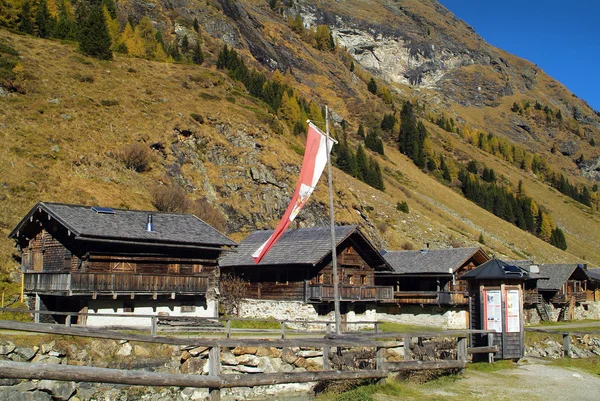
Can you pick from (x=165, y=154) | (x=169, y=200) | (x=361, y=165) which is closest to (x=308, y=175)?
(x=169, y=200)

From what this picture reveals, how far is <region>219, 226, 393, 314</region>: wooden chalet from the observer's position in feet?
129

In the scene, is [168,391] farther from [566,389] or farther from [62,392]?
[566,389]

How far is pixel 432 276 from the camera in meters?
47.0

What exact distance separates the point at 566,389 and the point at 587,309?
46.8 m

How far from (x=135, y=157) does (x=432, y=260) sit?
105 ft

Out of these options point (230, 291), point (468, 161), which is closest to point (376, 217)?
point (230, 291)

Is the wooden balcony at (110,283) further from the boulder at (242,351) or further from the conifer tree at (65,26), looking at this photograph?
the conifer tree at (65,26)

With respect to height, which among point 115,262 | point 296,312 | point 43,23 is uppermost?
point 43,23

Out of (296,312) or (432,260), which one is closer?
(296,312)

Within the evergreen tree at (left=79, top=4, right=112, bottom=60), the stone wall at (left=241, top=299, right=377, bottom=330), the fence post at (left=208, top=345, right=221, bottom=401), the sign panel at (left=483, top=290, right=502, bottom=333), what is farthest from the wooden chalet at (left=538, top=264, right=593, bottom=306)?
the evergreen tree at (left=79, top=4, right=112, bottom=60)

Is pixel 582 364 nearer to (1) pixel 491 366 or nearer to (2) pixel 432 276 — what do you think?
(1) pixel 491 366

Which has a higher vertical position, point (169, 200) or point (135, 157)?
point (135, 157)

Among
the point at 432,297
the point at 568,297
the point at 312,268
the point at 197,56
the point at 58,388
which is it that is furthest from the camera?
the point at 197,56

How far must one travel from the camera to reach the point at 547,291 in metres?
56.3
